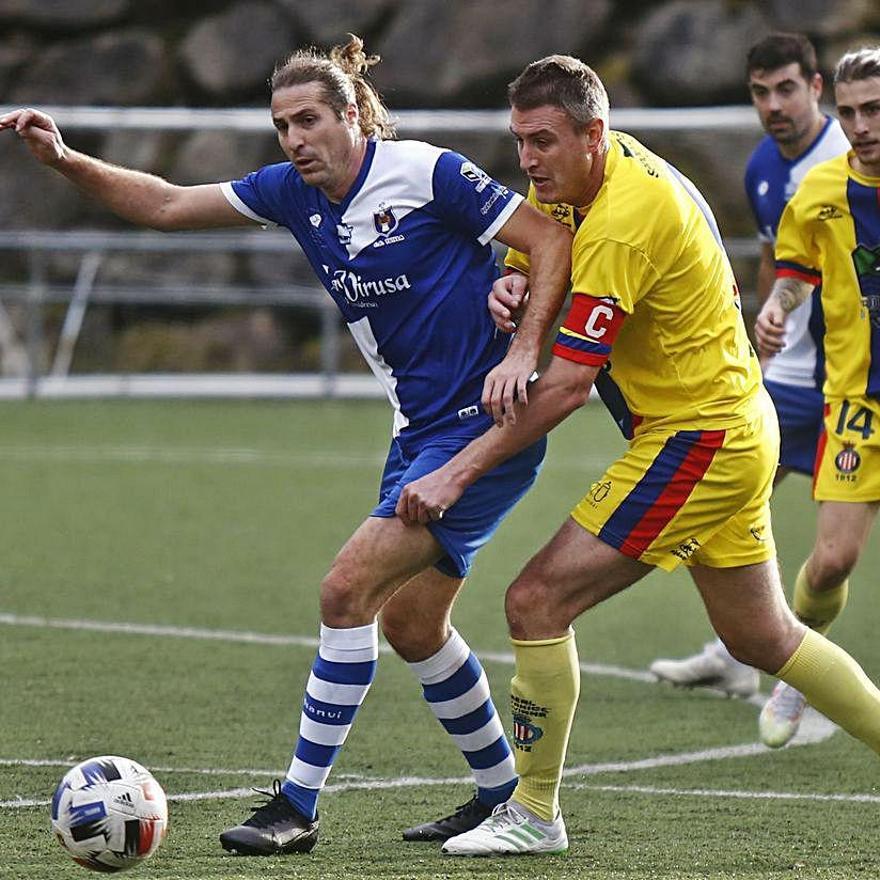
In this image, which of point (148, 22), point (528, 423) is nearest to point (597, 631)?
point (528, 423)

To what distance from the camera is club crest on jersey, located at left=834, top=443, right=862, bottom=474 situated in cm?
614

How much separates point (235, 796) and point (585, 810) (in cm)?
100

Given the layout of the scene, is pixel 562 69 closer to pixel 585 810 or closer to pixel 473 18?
pixel 585 810

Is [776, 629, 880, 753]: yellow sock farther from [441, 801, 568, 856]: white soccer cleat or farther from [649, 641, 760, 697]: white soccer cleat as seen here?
[649, 641, 760, 697]: white soccer cleat

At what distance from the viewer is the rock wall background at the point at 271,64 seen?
73.0 feet

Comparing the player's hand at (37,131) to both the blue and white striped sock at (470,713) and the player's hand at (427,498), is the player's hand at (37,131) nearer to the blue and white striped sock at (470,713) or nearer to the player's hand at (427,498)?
the player's hand at (427,498)

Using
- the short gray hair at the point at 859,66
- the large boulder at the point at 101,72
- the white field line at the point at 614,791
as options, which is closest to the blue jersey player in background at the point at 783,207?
the short gray hair at the point at 859,66

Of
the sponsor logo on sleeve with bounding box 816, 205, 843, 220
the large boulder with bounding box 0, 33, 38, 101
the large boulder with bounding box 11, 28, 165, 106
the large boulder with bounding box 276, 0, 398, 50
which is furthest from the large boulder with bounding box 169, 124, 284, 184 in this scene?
the sponsor logo on sleeve with bounding box 816, 205, 843, 220

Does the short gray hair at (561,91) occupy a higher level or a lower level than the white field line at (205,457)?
higher

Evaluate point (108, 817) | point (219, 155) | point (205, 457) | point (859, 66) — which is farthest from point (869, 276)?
point (219, 155)

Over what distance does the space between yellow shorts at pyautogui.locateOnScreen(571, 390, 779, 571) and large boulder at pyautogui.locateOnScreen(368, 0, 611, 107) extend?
62.4ft

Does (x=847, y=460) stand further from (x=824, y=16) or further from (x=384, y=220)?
(x=824, y=16)

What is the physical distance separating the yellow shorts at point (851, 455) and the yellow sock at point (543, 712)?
5.88 feet

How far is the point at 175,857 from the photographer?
4480mm
